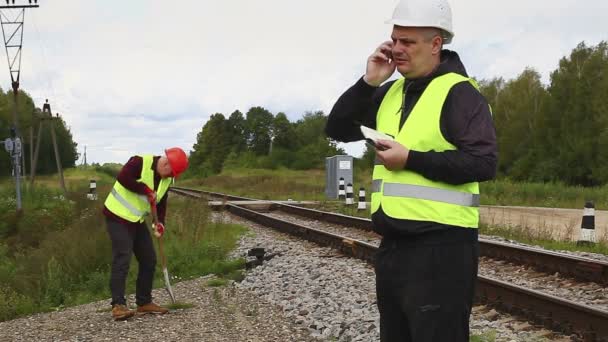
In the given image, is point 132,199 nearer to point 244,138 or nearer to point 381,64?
point 381,64

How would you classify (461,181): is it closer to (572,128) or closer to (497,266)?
(497,266)

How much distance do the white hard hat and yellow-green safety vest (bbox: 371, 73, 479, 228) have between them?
19cm

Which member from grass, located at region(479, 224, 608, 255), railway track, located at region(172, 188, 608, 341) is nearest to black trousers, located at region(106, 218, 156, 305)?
railway track, located at region(172, 188, 608, 341)

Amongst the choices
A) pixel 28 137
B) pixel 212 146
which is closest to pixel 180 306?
pixel 28 137

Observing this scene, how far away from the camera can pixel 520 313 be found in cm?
592

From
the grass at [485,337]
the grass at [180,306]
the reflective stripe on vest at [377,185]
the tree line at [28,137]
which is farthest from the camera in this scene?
the tree line at [28,137]

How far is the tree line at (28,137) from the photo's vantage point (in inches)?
2869

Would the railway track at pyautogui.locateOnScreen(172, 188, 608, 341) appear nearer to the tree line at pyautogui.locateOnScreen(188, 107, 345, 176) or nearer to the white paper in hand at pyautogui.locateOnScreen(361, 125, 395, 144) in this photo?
the white paper in hand at pyautogui.locateOnScreen(361, 125, 395, 144)

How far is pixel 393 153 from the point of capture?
7.54 feet

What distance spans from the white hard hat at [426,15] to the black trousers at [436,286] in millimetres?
773

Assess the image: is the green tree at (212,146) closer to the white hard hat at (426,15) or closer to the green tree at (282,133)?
the green tree at (282,133)

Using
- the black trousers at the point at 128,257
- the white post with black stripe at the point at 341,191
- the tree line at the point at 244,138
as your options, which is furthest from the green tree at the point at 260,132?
the black trousers at the point at 128,257

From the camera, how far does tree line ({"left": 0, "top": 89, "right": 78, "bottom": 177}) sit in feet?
239

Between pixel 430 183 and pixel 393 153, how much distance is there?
176 millimetres
